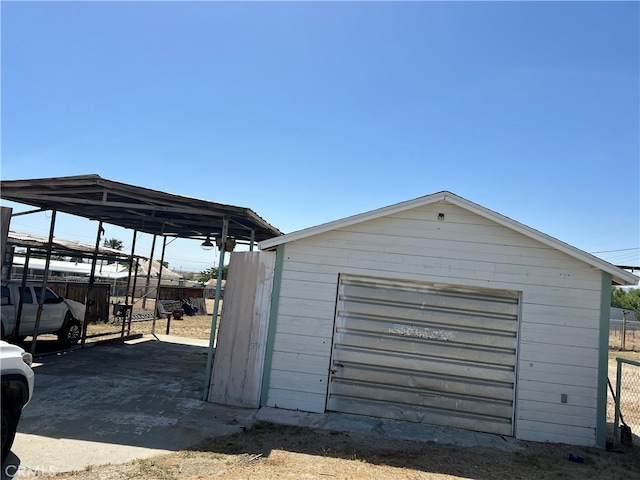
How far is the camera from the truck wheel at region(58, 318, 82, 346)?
11.6m

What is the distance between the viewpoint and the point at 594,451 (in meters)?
6.05

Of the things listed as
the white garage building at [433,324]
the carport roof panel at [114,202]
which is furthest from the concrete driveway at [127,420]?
the carport roof panel at [114,202]

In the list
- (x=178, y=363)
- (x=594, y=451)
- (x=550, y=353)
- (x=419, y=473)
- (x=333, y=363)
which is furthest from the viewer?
(x=178, y=363)

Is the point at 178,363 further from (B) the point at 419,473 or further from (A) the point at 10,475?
(B) the point at 419,473

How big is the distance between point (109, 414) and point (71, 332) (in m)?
7.04

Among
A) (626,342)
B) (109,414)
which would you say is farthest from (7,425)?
(626,342)

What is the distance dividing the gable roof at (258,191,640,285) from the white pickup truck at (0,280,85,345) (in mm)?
7050

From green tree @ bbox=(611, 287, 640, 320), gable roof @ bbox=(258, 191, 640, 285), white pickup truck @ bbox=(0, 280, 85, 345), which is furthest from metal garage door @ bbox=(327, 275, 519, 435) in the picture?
green tree @ bbox=(611, 287, 640, 320)

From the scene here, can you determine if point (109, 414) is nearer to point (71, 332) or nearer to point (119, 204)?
point (119, 204)

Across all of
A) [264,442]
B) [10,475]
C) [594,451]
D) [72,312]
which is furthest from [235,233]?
[594,451]

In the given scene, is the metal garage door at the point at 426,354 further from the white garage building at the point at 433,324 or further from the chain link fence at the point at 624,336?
the chain link fence at the point at 624,336

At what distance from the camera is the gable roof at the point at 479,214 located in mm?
6359

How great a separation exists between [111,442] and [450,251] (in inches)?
220

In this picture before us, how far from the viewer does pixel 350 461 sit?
5055 millimetres
